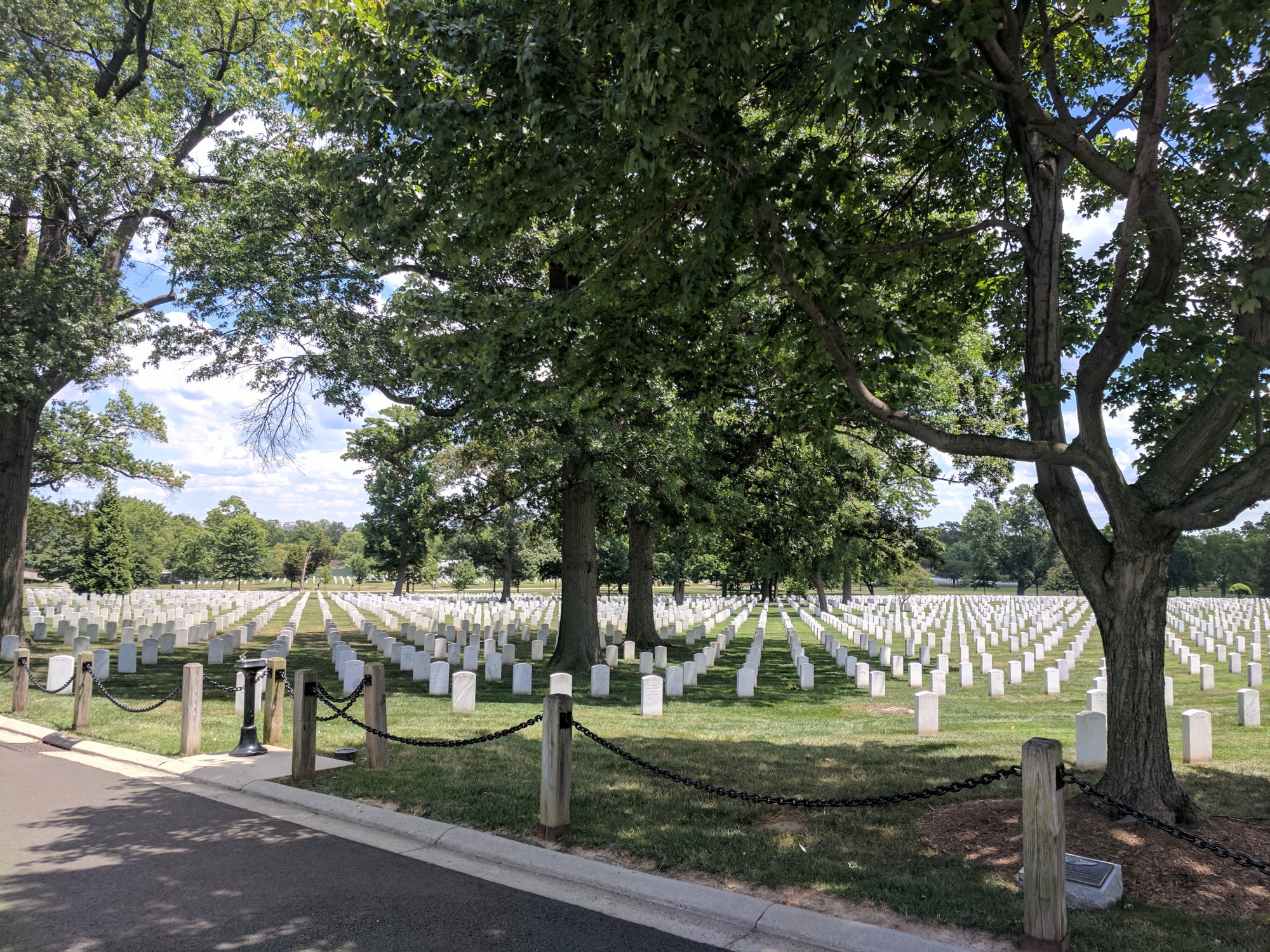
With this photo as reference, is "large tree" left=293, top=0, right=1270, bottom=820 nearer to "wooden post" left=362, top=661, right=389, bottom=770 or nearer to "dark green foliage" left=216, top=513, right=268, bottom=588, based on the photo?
"wooden post" left=362, top=661, right=389, bottom=770

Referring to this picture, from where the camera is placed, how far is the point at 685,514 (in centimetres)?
1922

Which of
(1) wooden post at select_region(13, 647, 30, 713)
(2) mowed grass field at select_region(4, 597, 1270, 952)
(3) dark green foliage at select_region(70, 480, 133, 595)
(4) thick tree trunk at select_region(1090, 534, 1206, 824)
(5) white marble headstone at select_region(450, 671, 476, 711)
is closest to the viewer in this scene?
(2) mowed grass field at select_region(4, 597, 1270, 952)

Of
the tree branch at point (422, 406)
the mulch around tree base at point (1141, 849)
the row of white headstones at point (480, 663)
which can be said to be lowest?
the row of white headstones at point (480, 663)

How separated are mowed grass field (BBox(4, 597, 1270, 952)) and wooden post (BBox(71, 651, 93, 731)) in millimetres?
209

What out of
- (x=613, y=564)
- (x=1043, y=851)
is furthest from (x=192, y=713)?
(x=613, y=564)

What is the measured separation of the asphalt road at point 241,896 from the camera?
164 inches

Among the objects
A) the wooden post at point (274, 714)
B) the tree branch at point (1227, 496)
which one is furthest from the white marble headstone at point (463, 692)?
the tree branch at point (1227, 496)

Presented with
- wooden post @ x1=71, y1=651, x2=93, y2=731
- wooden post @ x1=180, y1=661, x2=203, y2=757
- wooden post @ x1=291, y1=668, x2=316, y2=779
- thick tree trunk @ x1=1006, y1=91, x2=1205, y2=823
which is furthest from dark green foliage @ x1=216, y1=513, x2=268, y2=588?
thick tree trunk @ x1=1006, y1=91, x2=1205, y2=823

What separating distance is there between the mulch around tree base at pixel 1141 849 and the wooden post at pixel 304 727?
5.62 metres

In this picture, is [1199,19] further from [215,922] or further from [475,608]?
[475,608]

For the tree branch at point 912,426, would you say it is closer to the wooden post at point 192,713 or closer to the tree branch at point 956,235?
the tree branch at point 956,235

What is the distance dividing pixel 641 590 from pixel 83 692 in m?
15.2

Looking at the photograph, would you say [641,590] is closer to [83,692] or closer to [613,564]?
[83,692]

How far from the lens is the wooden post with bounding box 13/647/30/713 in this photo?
1086cm
